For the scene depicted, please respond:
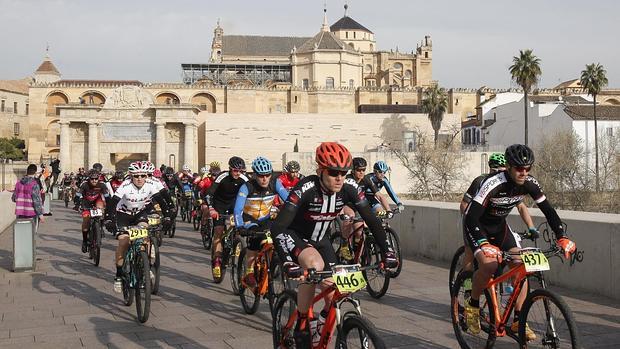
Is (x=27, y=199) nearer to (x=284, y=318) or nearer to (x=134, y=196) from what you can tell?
(x=134, y=196)

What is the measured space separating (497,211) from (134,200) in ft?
16.3

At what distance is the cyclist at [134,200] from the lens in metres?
8.55

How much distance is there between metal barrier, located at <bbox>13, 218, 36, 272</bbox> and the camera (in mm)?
11844

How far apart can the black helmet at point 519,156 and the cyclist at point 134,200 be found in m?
4.72

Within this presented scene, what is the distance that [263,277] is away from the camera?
7586 mm

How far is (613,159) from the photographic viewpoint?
49.8 metres

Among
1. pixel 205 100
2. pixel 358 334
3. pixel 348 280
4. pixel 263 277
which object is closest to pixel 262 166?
pixel 263 277

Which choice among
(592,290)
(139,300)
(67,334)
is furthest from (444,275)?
(67,334)

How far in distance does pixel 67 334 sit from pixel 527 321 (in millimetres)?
4865

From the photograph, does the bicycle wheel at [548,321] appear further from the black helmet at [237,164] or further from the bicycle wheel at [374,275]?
the black helmet at [237,164]

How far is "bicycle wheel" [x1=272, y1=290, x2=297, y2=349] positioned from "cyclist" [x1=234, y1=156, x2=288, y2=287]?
2.06m

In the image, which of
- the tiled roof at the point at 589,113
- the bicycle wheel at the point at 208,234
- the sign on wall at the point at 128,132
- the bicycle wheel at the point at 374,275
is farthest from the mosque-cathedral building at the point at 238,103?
the bicycle wheel at the point at 374,275

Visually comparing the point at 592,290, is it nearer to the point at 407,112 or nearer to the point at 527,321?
the point at 527,321

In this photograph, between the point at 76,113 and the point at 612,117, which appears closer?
the point at 76,113
